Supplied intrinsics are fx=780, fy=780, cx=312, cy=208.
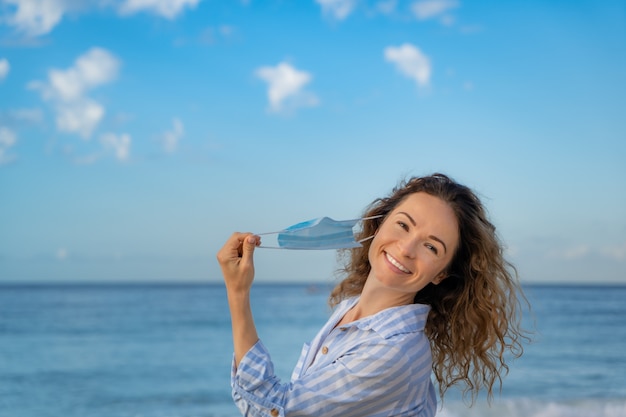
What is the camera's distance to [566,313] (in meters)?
29.3

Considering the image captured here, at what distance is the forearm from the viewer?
212 centimetres

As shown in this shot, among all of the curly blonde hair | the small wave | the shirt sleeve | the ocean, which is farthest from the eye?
the small wave

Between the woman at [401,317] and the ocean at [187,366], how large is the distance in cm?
177

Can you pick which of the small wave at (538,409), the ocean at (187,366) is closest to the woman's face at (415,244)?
the ocean at (187,366)

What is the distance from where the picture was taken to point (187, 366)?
15922 millimetres

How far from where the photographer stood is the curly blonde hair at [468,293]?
2545 millimetres

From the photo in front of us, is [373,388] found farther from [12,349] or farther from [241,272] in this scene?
[12,349]

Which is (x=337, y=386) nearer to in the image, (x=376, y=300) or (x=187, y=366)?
(x=376, y=300)

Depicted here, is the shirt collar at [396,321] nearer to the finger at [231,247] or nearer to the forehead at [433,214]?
the forehead at [433,214]

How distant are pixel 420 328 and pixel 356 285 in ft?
2.38

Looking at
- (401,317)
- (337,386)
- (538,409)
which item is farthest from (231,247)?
(538,409)

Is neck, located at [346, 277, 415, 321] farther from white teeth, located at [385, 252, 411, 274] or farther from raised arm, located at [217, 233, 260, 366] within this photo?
raised arm, located at [217, 233, 260, 366]

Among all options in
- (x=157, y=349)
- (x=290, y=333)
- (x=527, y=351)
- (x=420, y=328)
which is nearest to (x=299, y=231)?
(x=420, y=328)

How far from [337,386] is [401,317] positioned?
1.14 feet
